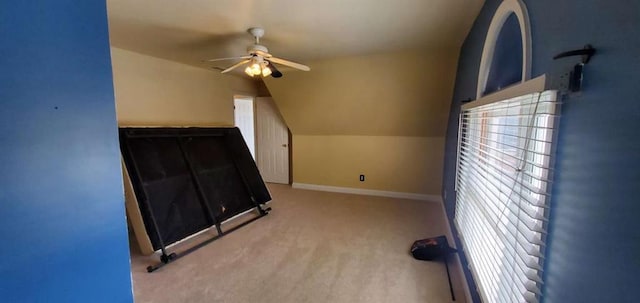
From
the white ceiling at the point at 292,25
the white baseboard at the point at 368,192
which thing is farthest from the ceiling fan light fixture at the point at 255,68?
the white baseboard at the point at 368,192

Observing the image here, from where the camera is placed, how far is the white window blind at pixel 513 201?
35.0 inches

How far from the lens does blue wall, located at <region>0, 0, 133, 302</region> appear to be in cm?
81

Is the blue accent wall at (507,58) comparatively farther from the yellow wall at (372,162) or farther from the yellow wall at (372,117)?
the yellow wall at (372,162)

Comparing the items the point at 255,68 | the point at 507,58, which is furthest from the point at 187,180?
the point at 507,58

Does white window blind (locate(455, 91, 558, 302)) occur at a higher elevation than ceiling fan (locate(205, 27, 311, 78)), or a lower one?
lower

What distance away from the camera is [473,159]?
1955mm

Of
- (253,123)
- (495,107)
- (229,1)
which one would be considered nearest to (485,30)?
(495,107)

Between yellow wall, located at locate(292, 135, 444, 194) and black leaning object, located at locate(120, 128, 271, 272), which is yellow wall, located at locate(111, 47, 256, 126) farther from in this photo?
yellow wall, located at locate(292, 135, 444, 194)

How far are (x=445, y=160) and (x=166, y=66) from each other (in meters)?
4.28

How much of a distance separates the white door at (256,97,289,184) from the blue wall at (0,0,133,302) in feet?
14.4

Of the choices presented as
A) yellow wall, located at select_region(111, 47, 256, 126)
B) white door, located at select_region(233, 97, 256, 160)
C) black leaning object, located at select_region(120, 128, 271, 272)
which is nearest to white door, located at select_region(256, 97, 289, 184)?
white door, located at select_region(233, 97, 256, 160)

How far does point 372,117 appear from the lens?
14.3ft

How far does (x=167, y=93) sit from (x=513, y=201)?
4027mm

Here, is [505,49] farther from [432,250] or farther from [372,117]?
[372,117]
